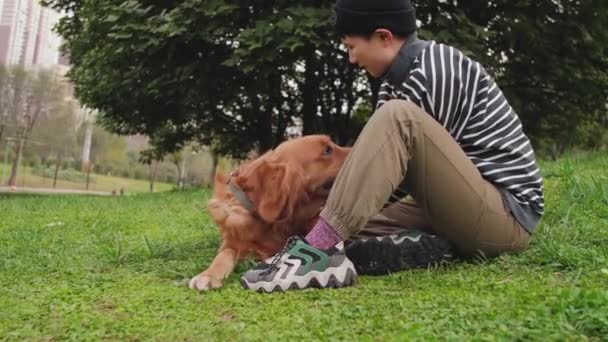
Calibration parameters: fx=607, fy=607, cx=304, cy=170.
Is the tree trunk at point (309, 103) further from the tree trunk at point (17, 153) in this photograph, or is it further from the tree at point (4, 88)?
the tree trunk at point (17, 153)

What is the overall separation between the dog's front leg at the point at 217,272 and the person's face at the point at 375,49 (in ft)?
3.51

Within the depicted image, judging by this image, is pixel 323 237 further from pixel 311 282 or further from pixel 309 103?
pixel 309 103

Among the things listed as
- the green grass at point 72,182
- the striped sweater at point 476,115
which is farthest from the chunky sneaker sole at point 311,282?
the green grass at point 72,182

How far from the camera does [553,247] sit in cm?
267

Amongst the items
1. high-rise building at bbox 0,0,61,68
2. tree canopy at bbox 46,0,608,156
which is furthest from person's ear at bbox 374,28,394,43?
high-rise building at bbox 0,0,61,68

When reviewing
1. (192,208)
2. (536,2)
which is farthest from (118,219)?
(536,2)

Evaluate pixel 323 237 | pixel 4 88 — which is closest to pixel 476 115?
pixel 323 237

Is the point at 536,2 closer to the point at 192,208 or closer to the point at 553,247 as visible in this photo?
the point at 192,208

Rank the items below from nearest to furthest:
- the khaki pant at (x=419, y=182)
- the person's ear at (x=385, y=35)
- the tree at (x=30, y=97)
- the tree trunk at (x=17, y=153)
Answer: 1. the khaki pant at (x=419, y=182)
2. the person's ear at (x=385, y=35)
3. the tree at (x=30, y=97)
4. the tree trunk at (x=17, y=153)

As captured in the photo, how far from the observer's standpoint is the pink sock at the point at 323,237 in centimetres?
242

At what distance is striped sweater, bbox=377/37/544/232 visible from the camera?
252 cm

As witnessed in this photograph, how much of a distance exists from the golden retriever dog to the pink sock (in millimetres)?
394

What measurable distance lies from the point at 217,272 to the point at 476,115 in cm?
130

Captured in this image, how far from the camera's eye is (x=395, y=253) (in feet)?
8.88
